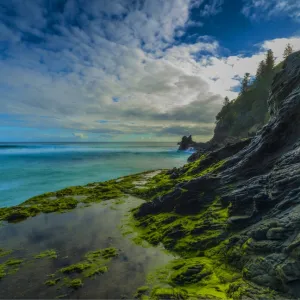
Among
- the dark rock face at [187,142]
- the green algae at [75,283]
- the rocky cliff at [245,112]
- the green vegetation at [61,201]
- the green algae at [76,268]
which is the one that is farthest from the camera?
the dark rock face at [187,142]

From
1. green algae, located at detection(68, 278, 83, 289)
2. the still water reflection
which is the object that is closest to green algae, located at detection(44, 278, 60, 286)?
the still water reflection

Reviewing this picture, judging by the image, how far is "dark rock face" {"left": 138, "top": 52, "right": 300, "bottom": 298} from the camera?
947cm

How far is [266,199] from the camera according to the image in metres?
13.2

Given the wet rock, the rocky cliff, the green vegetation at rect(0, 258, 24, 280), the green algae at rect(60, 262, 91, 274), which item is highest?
the rocky cliff

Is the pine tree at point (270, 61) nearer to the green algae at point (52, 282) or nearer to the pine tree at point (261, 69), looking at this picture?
the pine tree at point (261, 69)

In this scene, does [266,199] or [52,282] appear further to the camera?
[266,199]

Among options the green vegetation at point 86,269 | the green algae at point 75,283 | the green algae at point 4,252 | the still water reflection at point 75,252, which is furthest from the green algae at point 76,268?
the green algae at point 4,252

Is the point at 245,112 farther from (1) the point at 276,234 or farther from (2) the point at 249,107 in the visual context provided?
(1) the point at 276,234

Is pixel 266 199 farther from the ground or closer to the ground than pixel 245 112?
closer to the ground

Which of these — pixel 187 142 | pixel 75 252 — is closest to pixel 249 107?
pixel 187 142

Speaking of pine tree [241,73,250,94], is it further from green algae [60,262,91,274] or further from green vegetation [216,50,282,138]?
green algae [60,262,91,274]

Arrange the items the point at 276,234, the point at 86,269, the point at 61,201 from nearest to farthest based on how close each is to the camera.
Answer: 1. the point at 276,234
2. the point at 86,269
3. the point at 61,201

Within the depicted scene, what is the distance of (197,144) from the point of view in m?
167

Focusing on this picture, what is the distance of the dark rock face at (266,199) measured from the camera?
9.47m
